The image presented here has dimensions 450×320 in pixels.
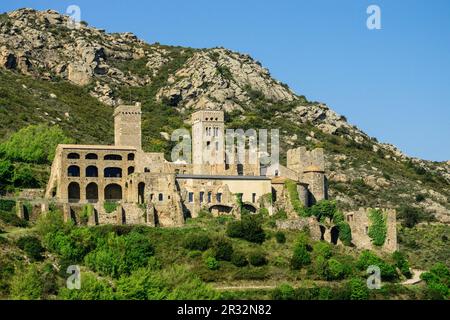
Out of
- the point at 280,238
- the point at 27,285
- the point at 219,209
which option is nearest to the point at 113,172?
the point at 219,209

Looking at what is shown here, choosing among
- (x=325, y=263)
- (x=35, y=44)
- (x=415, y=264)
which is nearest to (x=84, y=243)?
(x=325, y=263)

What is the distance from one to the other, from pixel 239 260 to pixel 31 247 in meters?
14.6

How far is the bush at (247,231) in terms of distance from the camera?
81312 millimetres

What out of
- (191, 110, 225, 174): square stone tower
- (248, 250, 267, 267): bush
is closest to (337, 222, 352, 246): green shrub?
(248, 250, 267, 267): bush

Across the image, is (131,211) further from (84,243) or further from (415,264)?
(415,264)

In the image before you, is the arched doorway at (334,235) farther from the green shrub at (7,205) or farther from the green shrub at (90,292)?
the green shrub at (7,205)

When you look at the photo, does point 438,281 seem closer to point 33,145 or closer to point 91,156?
point 91,156

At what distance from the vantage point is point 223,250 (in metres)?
78.6

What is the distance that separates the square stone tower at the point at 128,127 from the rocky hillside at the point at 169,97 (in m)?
19.3

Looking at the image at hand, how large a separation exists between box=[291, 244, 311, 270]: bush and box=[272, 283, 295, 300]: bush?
5.00 m

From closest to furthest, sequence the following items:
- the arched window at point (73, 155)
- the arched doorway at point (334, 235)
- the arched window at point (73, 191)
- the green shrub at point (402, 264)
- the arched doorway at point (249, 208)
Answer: the green shrub at point (402, 264) < the arched doorway at point (334, 235) < the arched window at point (73, 191) < the arched doorway at point (249, 208) < the arched window at point (73, 155)

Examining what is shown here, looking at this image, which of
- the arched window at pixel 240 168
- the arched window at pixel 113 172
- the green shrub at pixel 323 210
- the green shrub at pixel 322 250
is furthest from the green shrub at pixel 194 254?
the arched window at pixel 240 168

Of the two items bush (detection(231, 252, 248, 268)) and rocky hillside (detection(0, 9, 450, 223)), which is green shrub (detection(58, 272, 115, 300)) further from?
rocky hillside (detection(0, 9, 450, 223))

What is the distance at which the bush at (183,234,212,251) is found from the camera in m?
79.0
